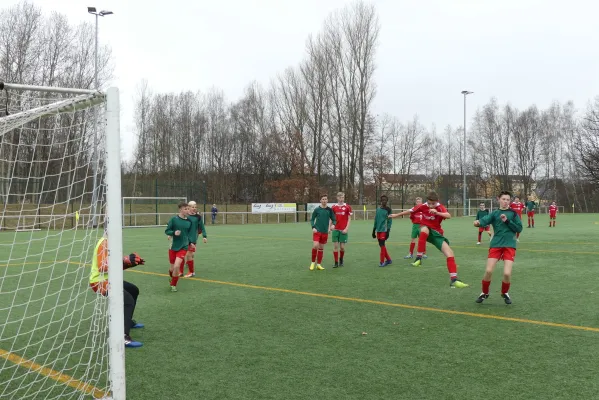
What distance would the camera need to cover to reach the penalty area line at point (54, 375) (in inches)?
161

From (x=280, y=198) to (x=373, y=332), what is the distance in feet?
132

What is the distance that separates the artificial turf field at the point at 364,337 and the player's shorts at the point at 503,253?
74 cm

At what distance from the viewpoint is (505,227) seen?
23.8ft

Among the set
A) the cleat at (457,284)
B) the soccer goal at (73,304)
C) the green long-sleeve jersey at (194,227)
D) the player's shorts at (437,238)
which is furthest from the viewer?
the green long-sleeve jersey at (194,227)

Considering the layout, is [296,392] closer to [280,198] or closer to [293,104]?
[280,198]

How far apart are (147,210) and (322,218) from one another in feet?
75.5

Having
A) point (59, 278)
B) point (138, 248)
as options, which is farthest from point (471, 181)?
point (59, 278)

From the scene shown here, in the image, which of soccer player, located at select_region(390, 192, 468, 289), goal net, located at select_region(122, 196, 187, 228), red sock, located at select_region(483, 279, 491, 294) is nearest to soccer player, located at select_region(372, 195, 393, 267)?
soccer player, located at select_region(390, 192, 468, 289)

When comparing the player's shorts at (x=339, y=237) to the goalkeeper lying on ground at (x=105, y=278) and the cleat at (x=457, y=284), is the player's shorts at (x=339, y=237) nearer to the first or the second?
the cleat at (x=457, y=284)

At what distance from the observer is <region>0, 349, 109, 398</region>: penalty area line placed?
13.5 feet

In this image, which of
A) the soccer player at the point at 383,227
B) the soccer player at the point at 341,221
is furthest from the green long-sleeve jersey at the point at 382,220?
the soccer player at the point at 341,221

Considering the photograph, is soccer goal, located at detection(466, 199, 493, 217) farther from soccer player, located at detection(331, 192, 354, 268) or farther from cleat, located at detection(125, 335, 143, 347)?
cleat, located at detection(125, 335, 143, 347)

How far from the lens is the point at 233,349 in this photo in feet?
17.0

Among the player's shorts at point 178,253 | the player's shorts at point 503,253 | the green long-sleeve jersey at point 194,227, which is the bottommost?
the player's shorts at point 178,253
